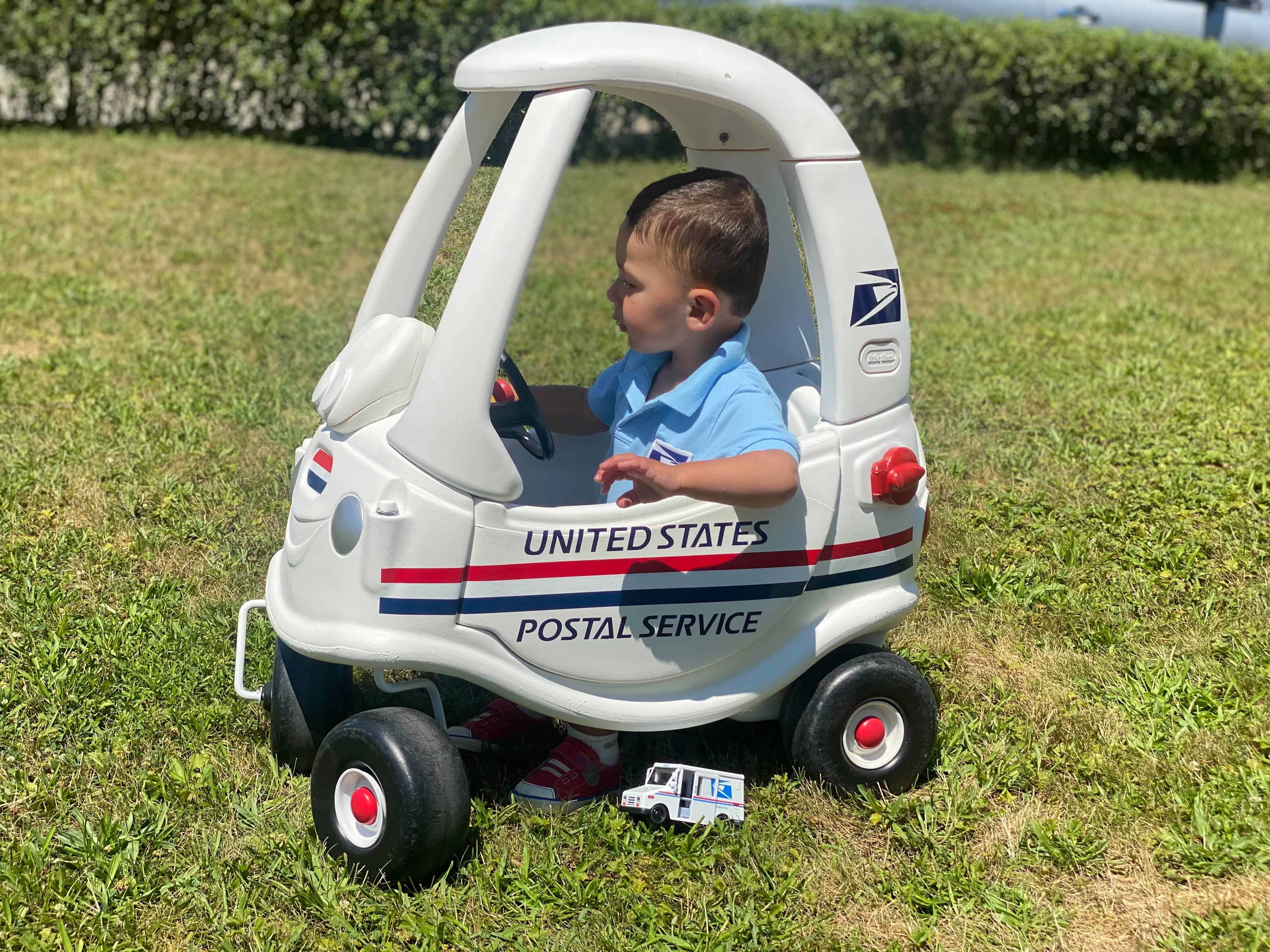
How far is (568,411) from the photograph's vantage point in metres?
2.88

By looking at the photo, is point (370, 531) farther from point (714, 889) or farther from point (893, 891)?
point (893, 891)

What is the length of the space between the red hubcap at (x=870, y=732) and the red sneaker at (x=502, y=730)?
0.71 m

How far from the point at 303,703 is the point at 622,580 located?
762 millimetres

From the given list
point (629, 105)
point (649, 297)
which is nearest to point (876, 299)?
point (649, 297)

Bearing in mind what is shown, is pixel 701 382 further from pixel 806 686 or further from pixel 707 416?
pixel 806 686

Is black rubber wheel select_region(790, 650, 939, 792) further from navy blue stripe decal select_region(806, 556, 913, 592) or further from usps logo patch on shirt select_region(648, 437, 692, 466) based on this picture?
usps logo patch on shirt select_region(648, 437, 692, 466)

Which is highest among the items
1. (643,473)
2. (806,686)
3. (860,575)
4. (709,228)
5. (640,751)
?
(709,228)

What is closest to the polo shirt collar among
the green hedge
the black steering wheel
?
the black steering wheel

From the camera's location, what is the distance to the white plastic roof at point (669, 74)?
2.15 meters

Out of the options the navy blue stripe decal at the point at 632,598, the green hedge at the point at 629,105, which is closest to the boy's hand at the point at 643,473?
the navy blue stripe decal at the point at 632,598

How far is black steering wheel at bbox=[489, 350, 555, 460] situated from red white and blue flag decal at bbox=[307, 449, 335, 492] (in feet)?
1.18

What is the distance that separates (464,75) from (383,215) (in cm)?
610

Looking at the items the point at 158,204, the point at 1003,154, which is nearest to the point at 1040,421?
the point at 158,204

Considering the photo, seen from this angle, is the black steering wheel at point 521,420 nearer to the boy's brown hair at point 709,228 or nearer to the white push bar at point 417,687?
the boy's brown hair at point 709,228
